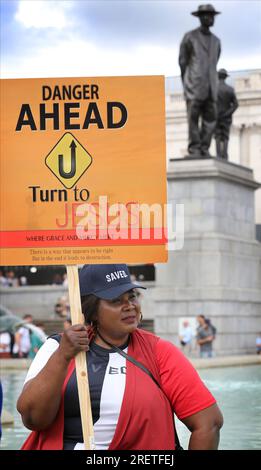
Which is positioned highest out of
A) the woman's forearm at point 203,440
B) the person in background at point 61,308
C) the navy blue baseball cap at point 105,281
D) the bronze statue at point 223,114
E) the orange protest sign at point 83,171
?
the bronze statue at point 223,114

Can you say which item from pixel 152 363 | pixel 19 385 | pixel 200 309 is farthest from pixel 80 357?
pixel 200 309

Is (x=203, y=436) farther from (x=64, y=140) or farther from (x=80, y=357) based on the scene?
(x=64, y=140)

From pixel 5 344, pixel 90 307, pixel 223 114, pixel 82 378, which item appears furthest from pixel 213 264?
pixel 82 378

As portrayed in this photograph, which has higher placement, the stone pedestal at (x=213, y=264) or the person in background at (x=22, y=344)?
the stone pedestal at (x=213, y=264)

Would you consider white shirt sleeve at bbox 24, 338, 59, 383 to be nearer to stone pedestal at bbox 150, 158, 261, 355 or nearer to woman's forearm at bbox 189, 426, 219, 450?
woman's forearm at bbox 189, 426, 219, 450

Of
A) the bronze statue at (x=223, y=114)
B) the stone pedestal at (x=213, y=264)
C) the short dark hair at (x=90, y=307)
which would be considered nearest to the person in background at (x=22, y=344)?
the stone pedestal at (x=213, y=264)

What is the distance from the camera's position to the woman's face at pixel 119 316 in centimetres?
456

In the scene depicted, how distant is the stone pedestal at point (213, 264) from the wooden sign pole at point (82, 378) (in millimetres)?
21847

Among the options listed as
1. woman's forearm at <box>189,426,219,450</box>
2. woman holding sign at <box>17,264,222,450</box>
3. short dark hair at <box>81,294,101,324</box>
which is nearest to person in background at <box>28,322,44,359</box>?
short dark hair at <box>81,294,101,324</box>

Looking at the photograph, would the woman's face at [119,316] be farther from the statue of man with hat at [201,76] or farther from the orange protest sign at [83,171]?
the statue of man with hat at [201,76]

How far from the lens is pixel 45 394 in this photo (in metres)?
4.33

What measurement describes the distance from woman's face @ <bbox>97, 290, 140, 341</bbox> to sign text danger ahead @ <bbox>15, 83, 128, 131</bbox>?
2.03 ft

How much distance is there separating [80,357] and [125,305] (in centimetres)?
29
